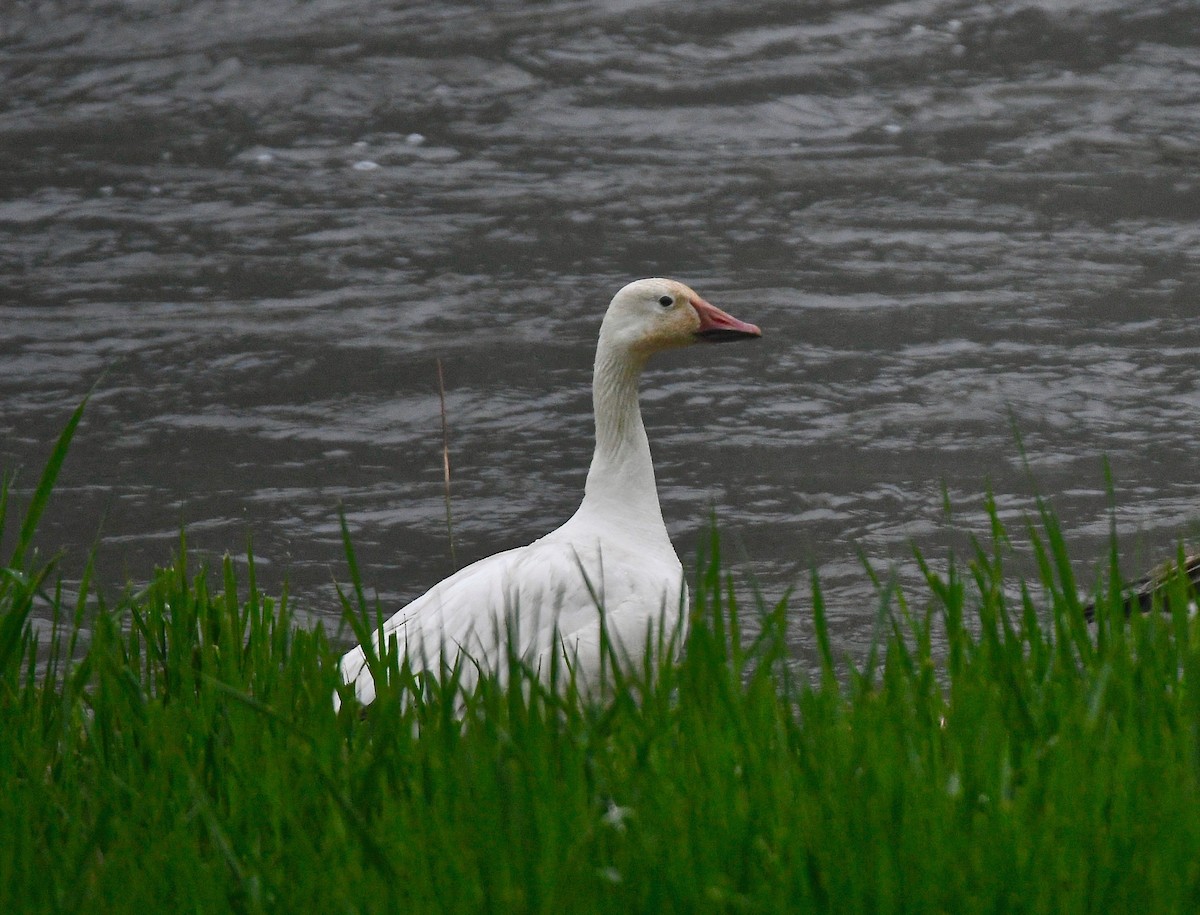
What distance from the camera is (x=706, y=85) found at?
13.3 metres

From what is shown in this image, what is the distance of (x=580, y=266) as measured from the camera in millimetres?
10656

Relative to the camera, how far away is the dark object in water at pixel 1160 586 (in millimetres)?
3869

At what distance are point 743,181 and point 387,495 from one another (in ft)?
14.5

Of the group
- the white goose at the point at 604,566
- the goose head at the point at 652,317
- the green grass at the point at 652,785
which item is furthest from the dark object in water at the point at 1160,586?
the goose head at the point at 652,317

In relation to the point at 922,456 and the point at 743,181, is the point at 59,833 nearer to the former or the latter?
the point at 922,456

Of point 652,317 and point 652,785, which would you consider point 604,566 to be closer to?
point 652,317

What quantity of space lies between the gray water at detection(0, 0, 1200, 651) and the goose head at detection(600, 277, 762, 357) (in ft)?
3.46

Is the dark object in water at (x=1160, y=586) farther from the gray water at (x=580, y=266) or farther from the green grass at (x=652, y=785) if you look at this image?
the gray water at (x=580, y=266)

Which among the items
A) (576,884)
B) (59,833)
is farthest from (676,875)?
(59,833)

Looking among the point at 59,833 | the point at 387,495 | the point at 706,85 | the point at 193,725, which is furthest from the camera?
the point at 706,85

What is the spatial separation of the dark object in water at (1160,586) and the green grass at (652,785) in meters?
0.08

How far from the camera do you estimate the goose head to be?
6.19m

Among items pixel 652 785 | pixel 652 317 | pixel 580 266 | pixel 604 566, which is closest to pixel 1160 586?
pixel 652 785

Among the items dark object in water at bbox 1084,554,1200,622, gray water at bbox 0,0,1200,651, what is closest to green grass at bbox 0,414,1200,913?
dark object in water at bbox 1084,554,1200,622
